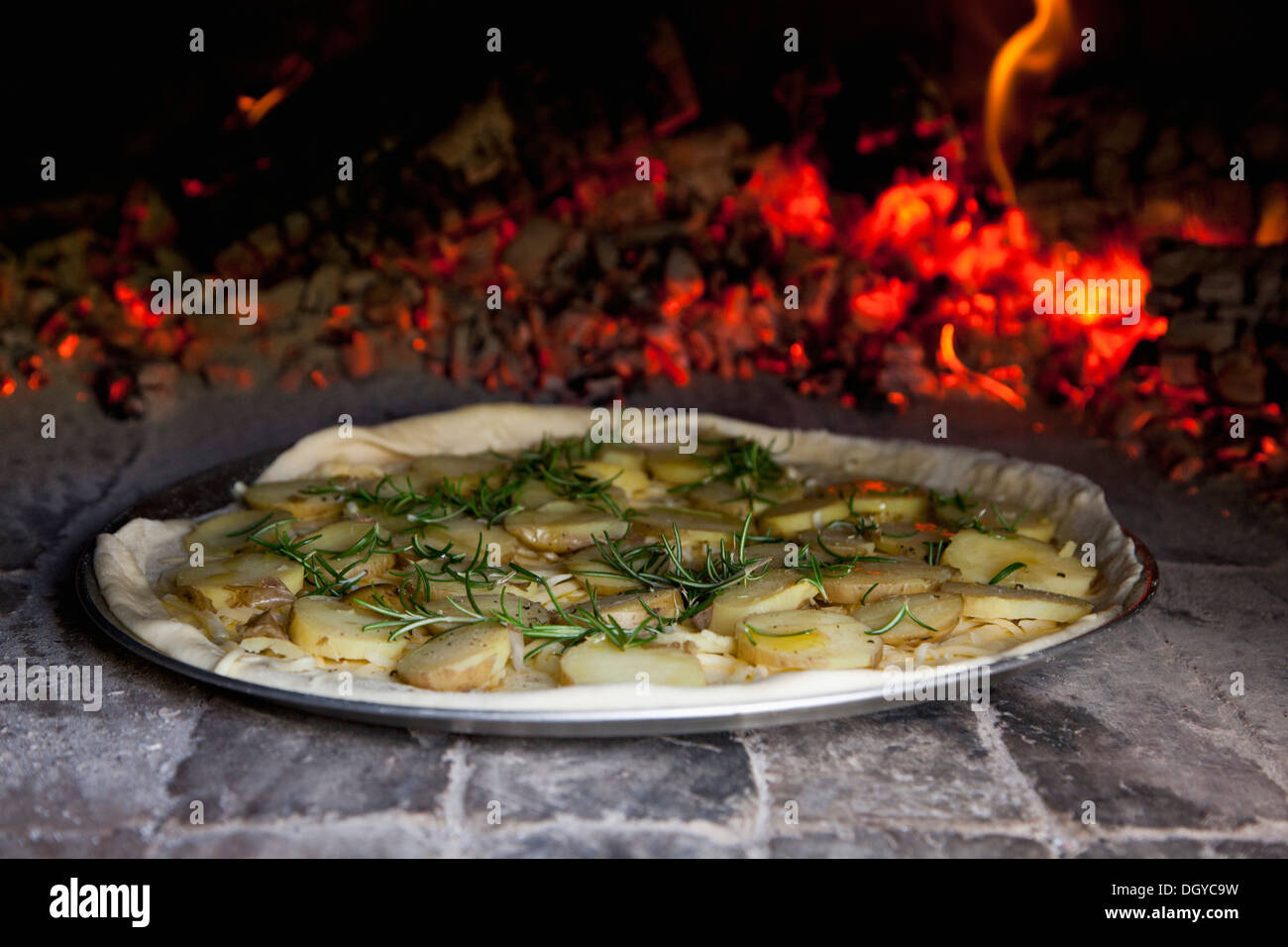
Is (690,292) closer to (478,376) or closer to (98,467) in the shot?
(478,376)

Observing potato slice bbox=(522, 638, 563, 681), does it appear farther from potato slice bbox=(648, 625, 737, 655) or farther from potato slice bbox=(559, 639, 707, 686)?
potato slice bbox=(648, 625, 737, 655)

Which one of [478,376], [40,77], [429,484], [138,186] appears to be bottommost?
[429,484]

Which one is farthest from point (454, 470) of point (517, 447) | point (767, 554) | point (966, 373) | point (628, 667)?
point (966, 373)

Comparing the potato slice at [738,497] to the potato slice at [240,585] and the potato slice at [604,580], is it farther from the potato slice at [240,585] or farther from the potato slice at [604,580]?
the potato slice at [240,585]

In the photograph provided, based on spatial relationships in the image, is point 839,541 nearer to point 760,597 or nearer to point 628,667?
point 760,597

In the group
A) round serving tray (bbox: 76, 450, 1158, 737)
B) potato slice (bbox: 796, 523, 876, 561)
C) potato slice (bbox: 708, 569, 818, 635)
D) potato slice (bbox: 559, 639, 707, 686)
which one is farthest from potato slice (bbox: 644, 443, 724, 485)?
round serving tray (bbox: 76, 450, 1158, 737)
